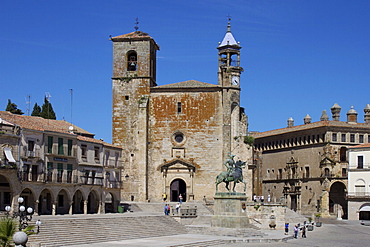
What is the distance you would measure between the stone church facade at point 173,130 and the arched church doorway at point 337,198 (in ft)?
44.2

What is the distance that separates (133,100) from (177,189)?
972 cm

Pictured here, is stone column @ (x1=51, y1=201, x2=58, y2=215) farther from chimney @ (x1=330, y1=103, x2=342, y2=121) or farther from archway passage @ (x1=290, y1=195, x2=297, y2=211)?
chimney @ (x1=330, y1=103, x2=342, y2=121)

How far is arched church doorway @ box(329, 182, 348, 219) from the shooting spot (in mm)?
69625

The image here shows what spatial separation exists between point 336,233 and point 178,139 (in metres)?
18.6

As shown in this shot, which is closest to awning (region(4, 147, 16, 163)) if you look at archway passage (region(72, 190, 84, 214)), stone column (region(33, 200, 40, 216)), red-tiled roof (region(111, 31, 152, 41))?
stone column (region(33, 200, 40, 216))

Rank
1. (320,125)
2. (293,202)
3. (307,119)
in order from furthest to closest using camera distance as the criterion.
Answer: (307,119)
(293,202)
(320,125)

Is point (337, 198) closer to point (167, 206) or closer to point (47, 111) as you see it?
point (167, 206)

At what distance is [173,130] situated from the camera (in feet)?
201

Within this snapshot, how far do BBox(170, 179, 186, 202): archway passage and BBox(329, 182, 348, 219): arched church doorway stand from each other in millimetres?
18405

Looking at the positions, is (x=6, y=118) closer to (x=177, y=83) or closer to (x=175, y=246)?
(x=175, y=246)

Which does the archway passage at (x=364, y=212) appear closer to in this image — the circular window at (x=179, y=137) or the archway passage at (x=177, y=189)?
the archway passage at (x=177, y=189)

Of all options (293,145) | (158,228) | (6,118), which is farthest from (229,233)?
(293,145)

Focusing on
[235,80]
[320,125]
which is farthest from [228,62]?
[320,125]

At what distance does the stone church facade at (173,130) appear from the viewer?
60.5 metres
